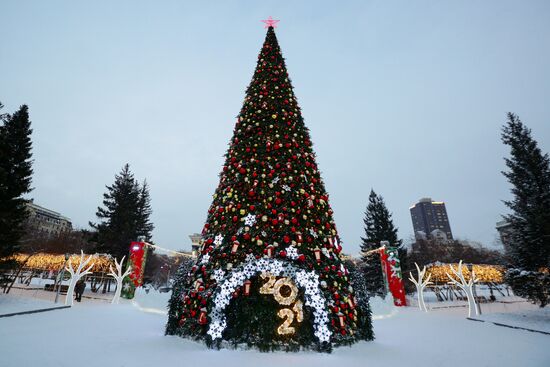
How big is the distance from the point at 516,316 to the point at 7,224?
25.9m

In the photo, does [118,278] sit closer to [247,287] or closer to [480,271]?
[247,287]

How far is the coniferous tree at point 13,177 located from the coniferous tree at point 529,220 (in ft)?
84.8

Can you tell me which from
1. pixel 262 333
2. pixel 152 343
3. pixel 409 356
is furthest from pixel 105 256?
pixel 409 356

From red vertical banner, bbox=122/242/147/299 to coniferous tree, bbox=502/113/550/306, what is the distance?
71.6 feet

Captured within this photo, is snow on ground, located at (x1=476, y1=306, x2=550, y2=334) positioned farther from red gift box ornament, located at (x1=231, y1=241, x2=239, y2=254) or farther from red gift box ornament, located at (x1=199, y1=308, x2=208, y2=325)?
red gift box ornament, located at (x1=199, y1=308, x2=208, y2=325)

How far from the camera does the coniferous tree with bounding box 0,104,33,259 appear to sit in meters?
13.9

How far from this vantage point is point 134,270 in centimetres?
1811

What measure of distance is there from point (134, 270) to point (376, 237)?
2609 centimetres

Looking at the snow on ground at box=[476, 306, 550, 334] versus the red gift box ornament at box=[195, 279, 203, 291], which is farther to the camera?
the snow on ground at box=[476, 306, 550, 334]

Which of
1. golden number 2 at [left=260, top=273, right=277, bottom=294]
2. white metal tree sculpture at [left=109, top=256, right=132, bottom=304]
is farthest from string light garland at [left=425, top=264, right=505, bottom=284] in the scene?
white metal tree sculpture at [left=109, top=256, right=132, bottom=304]

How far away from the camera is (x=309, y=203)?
6699 mm

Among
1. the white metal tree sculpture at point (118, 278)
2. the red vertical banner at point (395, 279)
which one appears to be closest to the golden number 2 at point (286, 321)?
the white metal tree sculpture at point (118, 278)

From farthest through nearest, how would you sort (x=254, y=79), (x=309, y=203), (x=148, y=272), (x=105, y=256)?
(x=148, y=272) → (x=105, y=256) → (x=254, y=79) → (x=309, y=203)

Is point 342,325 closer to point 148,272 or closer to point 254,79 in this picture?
point 254,79
